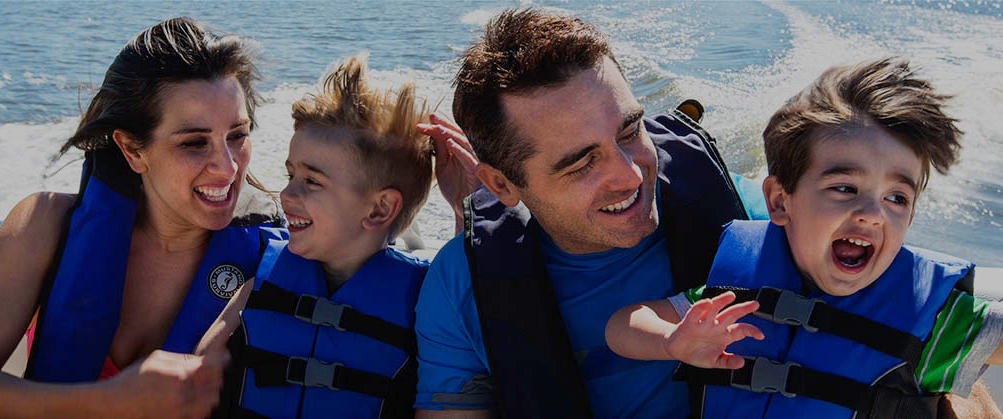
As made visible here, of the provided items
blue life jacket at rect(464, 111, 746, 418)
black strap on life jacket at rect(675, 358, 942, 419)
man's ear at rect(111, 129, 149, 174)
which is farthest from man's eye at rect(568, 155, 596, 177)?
man's ear at rect(111, 129, 149, 174)

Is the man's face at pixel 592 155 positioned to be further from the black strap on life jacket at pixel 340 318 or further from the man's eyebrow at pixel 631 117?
the black strap on life jacket at pixel 340 318

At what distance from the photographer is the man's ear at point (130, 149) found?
2443mm

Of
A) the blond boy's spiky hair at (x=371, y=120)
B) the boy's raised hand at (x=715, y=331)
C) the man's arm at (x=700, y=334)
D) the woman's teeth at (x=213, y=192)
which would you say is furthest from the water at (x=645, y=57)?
the boy's raised hand at (x=715, y=331)

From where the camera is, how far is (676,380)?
6.82 ft

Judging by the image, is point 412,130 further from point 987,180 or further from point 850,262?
point 987,180

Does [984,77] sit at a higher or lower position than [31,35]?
higher

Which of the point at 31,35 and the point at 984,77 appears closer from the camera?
the point at 984,77

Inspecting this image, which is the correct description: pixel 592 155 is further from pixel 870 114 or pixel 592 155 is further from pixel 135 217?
pixel 135 217

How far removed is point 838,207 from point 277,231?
164cm

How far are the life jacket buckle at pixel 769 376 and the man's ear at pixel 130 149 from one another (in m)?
1.74

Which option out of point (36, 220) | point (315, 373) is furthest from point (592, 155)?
point (36, 220)

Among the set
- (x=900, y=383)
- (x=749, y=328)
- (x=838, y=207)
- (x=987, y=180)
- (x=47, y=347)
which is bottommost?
(x=987, y=180)

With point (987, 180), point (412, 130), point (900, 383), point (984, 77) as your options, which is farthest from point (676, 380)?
point (984, 77)

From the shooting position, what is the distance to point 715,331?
5.54 feet
